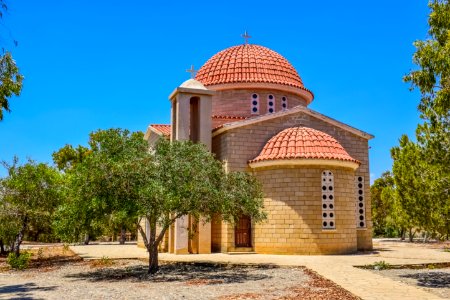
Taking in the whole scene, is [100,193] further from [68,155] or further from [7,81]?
[68,155]

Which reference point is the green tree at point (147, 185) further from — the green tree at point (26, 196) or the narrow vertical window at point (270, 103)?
the narrow vertical window at point (270, 103)

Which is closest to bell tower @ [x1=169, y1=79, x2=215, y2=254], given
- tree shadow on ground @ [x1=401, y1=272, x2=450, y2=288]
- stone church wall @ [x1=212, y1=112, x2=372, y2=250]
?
stone church wall @ [x1=212, y1=112, x2=372, y2=250]

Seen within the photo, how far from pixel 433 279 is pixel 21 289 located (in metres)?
10.9

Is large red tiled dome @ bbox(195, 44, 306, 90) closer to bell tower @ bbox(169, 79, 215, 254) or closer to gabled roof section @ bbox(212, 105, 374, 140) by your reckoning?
gabled roof section @ bbox(212, 105, 374, 140)

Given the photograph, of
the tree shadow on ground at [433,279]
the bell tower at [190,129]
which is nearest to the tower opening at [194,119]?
the bell tower at [190,129]

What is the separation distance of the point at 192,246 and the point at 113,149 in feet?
25.4

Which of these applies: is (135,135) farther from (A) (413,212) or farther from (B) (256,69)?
(B) (256,69)

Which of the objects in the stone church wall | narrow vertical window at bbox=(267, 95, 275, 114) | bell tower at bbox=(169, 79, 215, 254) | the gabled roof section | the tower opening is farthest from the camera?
narrow vertical window at bbox=(267, 95, 275, 114)

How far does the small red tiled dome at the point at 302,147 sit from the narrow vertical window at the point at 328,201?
93 centimetres

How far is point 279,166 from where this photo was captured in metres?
19.4

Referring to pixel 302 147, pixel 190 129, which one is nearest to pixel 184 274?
pixel 302 147

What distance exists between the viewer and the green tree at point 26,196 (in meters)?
18.5

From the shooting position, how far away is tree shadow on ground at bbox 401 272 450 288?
11.5 metres

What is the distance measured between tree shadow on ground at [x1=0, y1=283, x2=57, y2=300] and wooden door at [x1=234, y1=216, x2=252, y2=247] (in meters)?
9.86
